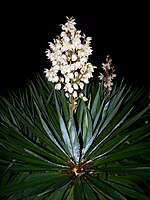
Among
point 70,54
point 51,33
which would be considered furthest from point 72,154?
point 51,33

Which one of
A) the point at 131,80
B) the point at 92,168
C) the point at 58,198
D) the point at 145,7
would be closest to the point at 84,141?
the point at 92,168

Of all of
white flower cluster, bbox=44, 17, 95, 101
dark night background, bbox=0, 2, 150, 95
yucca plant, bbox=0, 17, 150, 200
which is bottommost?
A: yucca plant, bbox=0, 17, 150, 200

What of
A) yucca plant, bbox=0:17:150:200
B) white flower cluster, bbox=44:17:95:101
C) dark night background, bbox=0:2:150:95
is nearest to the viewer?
yucca plant, bbox=0:17:150:200

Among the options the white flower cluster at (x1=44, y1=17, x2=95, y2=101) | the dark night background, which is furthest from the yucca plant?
the dark night background

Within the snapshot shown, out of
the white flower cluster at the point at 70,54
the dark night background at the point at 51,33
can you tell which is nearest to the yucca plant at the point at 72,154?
the white flower cluster at the point at 70,54

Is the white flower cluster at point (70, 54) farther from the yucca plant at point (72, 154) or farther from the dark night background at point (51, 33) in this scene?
the dark night background at point (51, 33)

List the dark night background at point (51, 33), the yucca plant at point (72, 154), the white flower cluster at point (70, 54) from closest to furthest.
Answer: the yucca plant at point (72, 154) → the white flower cluster at point (70, 54) → the dark night background at point (51, 33)

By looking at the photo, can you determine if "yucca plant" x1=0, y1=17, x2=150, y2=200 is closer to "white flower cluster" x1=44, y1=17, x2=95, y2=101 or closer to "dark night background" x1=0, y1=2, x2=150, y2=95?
"white flower cluster" x1=44, y1=17, x2=95, y2=101

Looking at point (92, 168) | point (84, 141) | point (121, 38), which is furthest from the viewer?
point (121, 38)

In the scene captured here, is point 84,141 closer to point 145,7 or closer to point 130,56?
point 145,7
